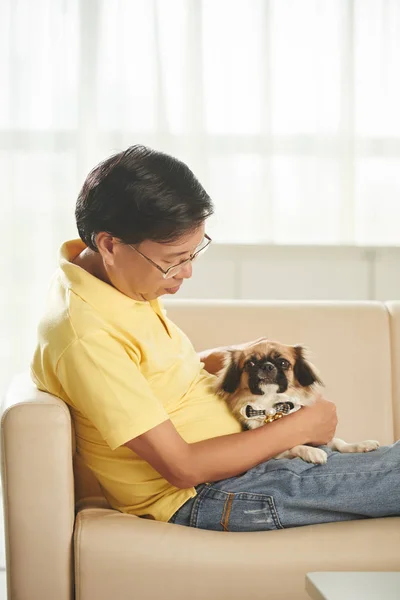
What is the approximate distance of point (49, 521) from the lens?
156 cm

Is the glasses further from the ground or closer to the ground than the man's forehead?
closer to the ground

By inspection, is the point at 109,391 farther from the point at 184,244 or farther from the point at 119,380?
the point at 184,244

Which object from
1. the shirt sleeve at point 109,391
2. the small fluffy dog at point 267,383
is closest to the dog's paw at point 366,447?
the small fluffy dog at point 267,383

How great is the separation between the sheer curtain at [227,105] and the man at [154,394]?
53.0 inches

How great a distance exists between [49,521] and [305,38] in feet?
6.96

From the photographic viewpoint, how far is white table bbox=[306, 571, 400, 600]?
1149 mm

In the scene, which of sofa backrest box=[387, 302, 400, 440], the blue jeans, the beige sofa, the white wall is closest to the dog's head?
the blue jeans

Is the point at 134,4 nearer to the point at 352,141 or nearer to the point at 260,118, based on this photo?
the point at 260,118

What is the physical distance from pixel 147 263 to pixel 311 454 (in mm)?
560

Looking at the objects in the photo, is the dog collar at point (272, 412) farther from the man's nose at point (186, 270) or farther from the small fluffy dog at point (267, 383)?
the man's nose at point (186, 270)

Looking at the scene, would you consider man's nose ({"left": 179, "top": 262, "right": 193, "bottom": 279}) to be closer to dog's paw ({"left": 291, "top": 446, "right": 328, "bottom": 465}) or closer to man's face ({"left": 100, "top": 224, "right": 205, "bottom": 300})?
man's face ({"left": 100, "top": 224, "right": 205, "bottom": 300})

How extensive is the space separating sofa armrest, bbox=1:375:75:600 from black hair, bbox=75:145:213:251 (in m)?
0.40

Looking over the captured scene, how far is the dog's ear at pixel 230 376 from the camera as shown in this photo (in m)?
1.79

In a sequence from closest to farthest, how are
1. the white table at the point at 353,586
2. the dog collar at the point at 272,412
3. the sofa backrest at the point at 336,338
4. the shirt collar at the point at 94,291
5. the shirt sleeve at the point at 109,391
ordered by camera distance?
the white table at the point at 353,586
the shirt sleeve at the point at 109,391
the shirt collar at the point at 94,291
the dog collar at the point at 272,412
the sofa backrest at the point at 336,338
